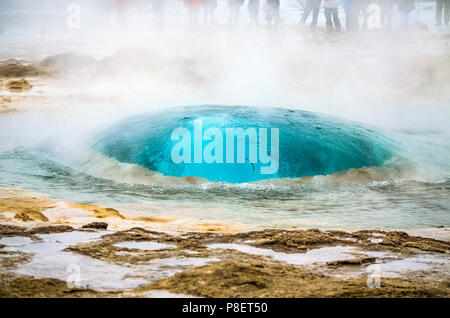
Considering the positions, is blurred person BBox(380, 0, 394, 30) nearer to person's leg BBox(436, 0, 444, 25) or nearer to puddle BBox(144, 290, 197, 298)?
person's leg BBox(436, 0, 444, 25)

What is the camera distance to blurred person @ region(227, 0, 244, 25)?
13.1 m

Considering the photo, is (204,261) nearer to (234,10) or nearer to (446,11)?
(234,10)

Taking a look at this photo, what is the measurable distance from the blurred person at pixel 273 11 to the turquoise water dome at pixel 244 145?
8.05 metres

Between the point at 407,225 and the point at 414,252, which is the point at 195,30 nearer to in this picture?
the point at 407,225

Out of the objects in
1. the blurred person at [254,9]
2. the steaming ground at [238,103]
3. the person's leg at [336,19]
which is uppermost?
the blurred person at [254,9]

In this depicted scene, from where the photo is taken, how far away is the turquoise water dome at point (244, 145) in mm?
4762

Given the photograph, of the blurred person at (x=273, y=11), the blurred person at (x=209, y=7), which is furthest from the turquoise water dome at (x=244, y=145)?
the blurred person at (x=209, y=7)

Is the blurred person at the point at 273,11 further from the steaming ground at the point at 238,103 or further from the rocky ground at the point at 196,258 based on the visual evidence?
the rocky ground at the point at 196,258

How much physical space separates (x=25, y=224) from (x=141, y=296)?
1.55 meters

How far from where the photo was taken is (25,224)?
315 centimetres

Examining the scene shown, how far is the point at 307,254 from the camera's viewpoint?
276 centimetres
